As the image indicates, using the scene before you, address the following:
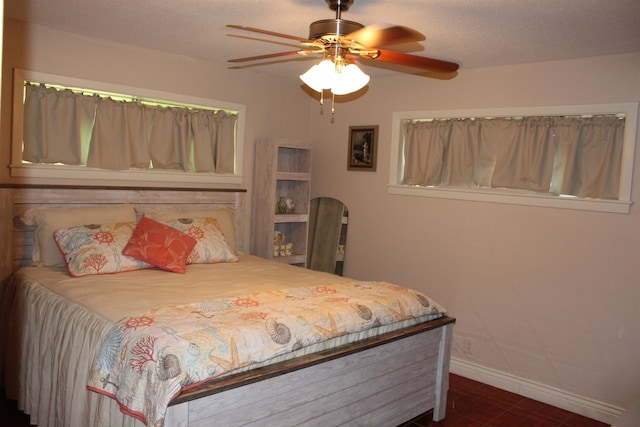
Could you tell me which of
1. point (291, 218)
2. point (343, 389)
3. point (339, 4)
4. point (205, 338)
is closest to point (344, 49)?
point (339, 4)

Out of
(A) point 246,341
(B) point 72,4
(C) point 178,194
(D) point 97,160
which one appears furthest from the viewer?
(C) point 178,194

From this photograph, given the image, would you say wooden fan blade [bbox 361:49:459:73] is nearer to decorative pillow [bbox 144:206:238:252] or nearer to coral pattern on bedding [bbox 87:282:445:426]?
coral pattern on bedding [bbox 87:282:445:426]

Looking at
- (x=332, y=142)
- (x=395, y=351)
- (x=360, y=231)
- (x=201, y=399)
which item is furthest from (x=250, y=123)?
(x=201, y=399)

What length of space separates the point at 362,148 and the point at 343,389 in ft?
8.93

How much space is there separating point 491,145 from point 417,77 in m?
0.90

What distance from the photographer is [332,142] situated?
518 cm

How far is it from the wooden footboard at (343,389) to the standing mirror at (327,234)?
1902 millimetres

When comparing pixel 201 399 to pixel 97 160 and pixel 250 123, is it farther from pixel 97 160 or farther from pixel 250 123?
pixel 250 123

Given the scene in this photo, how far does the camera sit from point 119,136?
13.0 feet

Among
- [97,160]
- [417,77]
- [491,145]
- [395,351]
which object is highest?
[417,77]

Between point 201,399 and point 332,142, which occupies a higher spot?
point 332,142

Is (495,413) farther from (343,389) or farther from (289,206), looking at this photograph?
(289,206)

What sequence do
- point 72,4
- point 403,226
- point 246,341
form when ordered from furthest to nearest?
point 403,226 → point 72,4 → point 246,341

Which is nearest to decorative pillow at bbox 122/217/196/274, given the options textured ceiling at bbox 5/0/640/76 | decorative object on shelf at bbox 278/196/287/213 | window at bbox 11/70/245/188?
window at bbox 11/70/245/188
